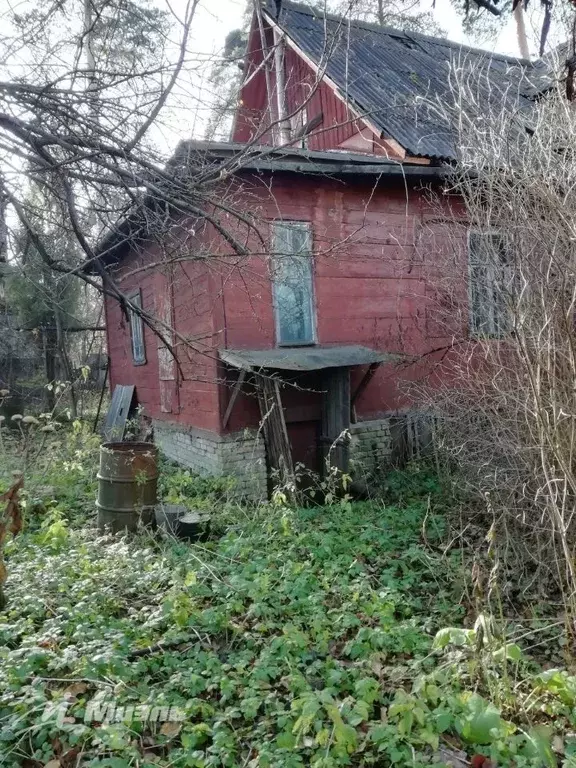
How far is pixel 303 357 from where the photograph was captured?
661cm

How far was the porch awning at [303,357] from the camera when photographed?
20.4 ft

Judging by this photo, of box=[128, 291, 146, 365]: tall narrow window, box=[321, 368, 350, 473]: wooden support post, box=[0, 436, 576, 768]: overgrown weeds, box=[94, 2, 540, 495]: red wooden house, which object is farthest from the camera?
box=[128, 291, 146, 365]: tall narrow window

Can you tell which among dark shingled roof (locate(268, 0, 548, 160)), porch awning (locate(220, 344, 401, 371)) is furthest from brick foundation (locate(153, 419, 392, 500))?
dark shingled roof (locate(268, 0, 548, 160))

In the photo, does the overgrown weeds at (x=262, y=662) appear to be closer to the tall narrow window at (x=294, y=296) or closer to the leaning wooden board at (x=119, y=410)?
the tall narrow window at (x=294, y=296)

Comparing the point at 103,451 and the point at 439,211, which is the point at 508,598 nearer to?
the point at 103,451

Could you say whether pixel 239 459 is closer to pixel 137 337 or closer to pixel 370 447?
pixel 370 447

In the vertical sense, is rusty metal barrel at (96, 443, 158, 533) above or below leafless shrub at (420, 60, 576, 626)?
below

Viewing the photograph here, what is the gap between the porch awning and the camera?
623 centimetres

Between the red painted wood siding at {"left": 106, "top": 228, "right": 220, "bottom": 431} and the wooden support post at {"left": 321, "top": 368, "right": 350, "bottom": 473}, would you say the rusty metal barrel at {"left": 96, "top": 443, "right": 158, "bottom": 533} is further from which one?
the wooden support post at {"left": 321, "top": 368, "right": 350, "bottom": 473}

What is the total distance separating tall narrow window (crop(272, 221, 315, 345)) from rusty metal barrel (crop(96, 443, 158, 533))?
9.07ft

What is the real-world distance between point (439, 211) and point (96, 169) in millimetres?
5717

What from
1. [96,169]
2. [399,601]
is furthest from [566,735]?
[96,169]

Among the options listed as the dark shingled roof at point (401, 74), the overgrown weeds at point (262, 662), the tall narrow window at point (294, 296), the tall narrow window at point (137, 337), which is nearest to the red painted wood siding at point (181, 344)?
the tall narrow window at point (137, 337)

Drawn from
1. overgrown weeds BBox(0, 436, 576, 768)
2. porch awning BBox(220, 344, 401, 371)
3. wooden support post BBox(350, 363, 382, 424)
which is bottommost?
overgrown weeds BBox(0, 436, 576, 768)
